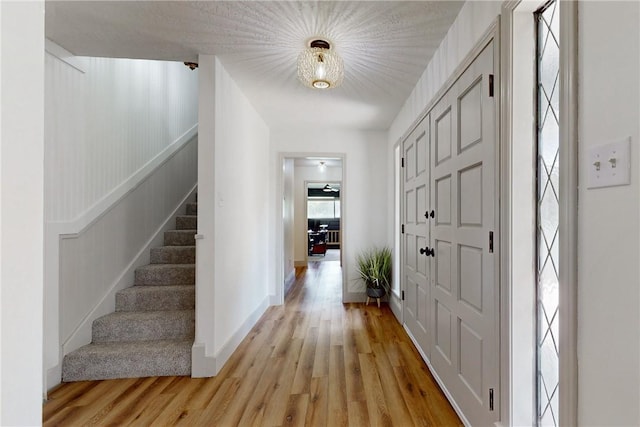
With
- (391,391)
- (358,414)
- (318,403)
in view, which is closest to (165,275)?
(318,403)

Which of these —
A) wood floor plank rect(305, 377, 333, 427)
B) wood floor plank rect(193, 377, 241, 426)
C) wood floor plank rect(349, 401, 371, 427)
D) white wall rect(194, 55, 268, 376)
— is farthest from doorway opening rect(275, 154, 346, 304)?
wood floor plank rect(349, 401, 371, 427)

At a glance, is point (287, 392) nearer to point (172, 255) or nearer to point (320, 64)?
point (172, 255)

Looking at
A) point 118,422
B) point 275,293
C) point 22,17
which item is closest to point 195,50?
point 22,17

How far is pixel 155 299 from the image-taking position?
2482 millimetres

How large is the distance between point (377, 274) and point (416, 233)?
1288 millimetres

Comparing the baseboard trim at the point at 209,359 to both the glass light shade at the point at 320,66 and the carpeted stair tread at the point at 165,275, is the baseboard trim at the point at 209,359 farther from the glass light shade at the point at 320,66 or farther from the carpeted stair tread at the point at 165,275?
the glass light shade at the point at 320,66

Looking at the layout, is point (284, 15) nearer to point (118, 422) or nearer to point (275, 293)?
point (118, 422)

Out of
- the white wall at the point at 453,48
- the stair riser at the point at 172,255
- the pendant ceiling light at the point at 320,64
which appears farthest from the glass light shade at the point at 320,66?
the stair riser at the point at 172,255

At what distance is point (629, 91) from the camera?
0.72 m

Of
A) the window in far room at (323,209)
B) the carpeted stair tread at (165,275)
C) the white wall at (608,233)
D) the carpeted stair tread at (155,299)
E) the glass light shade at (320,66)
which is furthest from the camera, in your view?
the window in far room at (323,209)

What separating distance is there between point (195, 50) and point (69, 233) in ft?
5.10

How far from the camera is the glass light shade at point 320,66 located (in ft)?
6.28

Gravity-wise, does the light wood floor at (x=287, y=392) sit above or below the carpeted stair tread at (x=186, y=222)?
below

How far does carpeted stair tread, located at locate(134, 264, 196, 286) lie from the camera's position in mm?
2656
